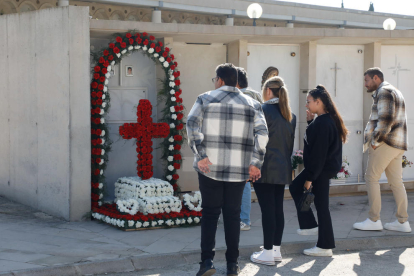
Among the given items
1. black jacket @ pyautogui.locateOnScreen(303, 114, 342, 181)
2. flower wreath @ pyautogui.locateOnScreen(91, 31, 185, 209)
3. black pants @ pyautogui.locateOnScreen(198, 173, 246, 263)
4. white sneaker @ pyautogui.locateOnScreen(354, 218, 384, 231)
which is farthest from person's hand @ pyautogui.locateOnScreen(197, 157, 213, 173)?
flower wreath @ pyautogui.locateOnScreen(91, 31, 185, 209)

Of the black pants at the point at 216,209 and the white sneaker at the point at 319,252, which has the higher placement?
the black pants at the point at 216,209

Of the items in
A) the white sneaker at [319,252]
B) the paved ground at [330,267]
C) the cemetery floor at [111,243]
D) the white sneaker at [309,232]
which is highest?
the white sneaker at [309,232]

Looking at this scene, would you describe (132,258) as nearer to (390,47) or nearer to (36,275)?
(36,275)

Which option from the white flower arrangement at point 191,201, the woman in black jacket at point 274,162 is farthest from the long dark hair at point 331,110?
the white flower arrangement at point 191,201

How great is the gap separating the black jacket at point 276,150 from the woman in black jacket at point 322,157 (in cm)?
35

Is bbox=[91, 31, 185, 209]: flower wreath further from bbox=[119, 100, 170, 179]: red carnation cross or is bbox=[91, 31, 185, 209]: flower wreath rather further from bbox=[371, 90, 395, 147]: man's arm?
bbox=[371, 90, 395, 147]: man's arm

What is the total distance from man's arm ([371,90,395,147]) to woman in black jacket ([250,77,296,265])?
5.18 feet

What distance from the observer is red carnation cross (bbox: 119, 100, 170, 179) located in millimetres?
7375

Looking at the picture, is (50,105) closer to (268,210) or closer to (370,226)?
(268,210)

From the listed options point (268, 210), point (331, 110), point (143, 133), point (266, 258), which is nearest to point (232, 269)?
point (266, 258)

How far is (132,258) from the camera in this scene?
5.20 m

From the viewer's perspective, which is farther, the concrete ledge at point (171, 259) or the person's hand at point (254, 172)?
the concrete ledge at point (171, 259)

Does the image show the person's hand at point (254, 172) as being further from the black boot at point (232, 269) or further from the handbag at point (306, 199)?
the handbag at point (306, 199)

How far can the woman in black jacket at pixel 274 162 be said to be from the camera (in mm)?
5129
